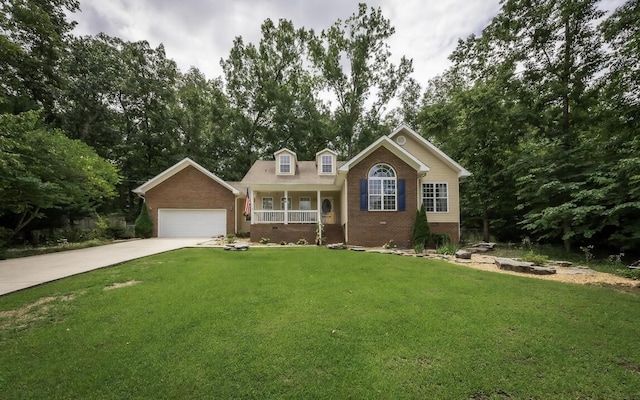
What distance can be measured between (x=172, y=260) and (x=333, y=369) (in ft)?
27.7

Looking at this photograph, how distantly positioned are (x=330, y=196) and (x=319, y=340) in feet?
52.8

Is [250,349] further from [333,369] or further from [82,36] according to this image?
[82,36]

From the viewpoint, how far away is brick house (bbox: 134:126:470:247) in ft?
48.8

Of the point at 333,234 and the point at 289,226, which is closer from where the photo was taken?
the point at 289,226

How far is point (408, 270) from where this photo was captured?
27.6 feet

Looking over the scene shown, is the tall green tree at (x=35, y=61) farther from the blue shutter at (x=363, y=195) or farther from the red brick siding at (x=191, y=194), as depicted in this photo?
the blue shutter at (x=363, y=195)

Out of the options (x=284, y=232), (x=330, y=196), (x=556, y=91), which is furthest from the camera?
(x=330, y=196)

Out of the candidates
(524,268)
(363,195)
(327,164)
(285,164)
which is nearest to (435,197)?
(363,195)

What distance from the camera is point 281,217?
17.6 meters

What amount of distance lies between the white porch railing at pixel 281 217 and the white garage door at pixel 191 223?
4555 mm

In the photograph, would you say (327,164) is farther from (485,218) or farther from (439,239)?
(485,218)

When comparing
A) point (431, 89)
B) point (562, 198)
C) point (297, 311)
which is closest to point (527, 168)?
point (562, 198)

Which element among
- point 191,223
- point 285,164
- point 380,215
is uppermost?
point 285,164

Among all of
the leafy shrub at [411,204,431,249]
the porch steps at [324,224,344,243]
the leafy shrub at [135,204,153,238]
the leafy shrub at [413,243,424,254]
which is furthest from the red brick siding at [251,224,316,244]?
the leafy shrub at [135,204,153,238]
